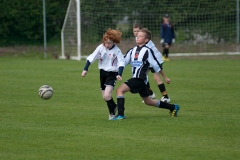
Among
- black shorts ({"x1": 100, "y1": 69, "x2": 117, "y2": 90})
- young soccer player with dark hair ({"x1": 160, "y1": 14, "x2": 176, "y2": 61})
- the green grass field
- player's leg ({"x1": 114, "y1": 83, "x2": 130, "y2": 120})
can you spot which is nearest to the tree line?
young soccer player with dark hair ({"x1": 160, "y1": 14, "x2": 176, "y2": 61})

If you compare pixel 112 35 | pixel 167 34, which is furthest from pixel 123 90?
pixel 167 34

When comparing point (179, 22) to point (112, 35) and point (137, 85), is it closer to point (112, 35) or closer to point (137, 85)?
point (112, 35)

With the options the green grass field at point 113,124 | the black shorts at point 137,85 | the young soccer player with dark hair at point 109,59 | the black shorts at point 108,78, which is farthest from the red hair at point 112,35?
the green grass field at point 113,124

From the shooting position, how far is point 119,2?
86.6ft

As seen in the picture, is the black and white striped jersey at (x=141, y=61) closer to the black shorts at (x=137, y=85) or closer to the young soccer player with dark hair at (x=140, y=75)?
the young soccer player with dark hair at (x=140, y=75)

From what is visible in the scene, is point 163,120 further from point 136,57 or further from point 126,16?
point 126,16

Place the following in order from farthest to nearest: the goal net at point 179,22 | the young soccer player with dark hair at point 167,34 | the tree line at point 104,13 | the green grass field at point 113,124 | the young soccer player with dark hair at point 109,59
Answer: the tree line at point 104,13
the goal net at point 179,22
the young soccer player with dark hair at point 167,34
the young soccer player with dark hair at point 109,59
the green grass field at point 113,124

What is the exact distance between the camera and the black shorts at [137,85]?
952cm

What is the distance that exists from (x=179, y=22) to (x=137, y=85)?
17560mm

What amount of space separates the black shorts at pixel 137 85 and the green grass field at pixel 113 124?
45 centimetres

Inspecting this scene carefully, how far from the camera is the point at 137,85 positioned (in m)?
9.57

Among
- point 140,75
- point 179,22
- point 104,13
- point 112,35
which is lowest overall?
point 179,22

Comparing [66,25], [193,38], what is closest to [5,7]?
[66,25]

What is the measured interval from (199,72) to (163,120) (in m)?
9.56
